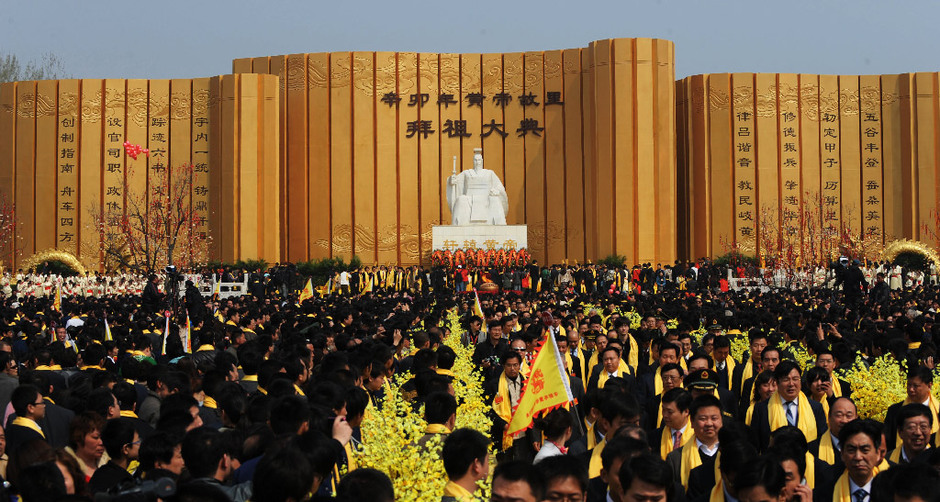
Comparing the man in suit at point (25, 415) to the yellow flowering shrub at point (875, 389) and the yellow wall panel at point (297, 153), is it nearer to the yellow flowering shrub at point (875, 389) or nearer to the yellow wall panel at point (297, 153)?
the yellow flowering shrub at point (875, 389)

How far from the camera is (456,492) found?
397 centimetres

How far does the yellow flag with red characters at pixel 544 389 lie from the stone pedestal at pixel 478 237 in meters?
24.7

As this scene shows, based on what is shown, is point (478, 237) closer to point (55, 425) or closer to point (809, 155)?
point (809, 155)

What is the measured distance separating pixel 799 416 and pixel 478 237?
24968mm

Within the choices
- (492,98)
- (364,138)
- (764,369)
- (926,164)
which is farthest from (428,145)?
(764,369)

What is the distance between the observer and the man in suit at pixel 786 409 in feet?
19.3

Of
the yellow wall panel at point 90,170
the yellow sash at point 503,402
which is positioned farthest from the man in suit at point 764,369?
the yellow wall panel at point 90,170

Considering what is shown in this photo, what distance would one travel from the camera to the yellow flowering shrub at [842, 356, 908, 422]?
22.2 feet

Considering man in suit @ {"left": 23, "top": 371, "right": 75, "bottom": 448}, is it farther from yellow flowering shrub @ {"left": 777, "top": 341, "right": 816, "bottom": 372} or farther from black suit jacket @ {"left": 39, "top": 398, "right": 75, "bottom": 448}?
yellow flowering shrub @ {"left": 777, "top": 341, "right": 816, "bottom": 372}

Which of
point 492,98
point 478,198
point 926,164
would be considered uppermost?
point 492,98

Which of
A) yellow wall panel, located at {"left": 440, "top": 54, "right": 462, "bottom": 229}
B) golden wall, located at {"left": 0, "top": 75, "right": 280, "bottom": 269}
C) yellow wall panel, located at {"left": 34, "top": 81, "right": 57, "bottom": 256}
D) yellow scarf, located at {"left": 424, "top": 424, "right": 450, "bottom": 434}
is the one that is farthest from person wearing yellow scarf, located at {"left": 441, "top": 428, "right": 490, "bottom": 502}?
yellow wall panel, located at {"left": 34, "top": 81, "right": 57, "bottom": 256}

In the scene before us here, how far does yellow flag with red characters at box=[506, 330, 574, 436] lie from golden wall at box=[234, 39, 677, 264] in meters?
27.0

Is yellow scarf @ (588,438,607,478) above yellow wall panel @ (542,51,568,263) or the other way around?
the other way around

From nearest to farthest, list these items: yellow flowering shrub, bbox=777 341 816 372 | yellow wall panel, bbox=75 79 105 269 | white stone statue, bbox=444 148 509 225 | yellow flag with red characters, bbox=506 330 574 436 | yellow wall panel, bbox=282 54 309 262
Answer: yellow flag with red characters, bbox=506 330 574 436, yellow flowering shrub, bbox=777 341 816 372, white stone statue, bbox=444 148 509 225, yellow wall panel, bbox=75 79 105 269, yellow wall panel, bbox=282 54 309 262
